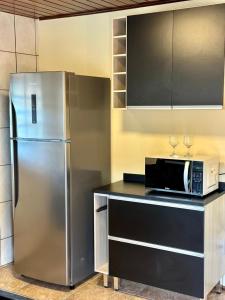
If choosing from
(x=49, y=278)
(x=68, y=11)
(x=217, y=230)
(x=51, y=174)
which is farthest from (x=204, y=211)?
(x=68, y=11)

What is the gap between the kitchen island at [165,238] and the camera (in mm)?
2689

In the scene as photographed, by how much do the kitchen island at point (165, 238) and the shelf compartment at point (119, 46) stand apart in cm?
106

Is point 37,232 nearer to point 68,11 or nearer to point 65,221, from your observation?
point 65,221

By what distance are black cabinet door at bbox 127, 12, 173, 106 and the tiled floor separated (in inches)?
56.6

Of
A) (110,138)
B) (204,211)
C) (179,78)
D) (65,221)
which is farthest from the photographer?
(110,138)

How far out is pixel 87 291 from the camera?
3.17 metres

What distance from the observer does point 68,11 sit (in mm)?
3559

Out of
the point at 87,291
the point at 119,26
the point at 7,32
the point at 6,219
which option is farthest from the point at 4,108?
the point at 87,291

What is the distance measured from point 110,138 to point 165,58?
932mm

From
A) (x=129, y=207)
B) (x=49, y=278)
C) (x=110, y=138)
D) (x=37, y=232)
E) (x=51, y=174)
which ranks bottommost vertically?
(x=49, y=278)

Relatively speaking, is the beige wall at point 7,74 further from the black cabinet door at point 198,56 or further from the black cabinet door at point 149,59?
the black cabinet door at point 198,56

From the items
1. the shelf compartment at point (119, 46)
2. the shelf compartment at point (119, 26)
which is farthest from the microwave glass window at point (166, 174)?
the shelf compartment at point (119, 26)

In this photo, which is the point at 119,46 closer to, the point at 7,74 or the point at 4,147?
the point at 7,74

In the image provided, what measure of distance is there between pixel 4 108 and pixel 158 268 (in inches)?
72.9
